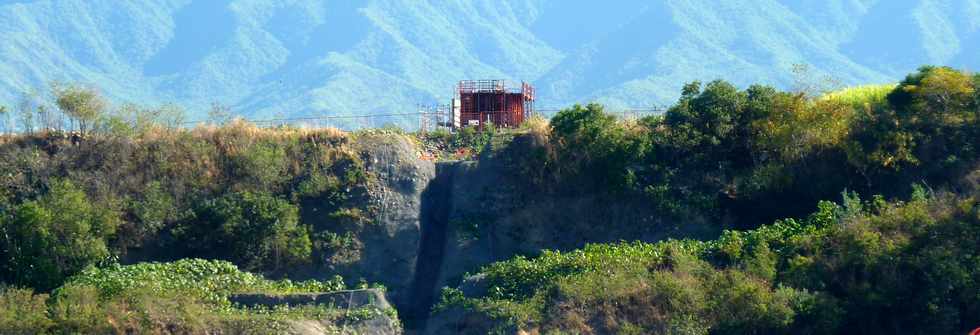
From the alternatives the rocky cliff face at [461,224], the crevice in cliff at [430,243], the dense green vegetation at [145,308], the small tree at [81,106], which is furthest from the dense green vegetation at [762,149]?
the small tree at [81,106]

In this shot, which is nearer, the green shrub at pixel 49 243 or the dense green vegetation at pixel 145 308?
the dense green vegetation at pixel 145 308

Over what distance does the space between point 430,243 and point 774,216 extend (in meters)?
8.85

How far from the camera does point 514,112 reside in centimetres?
4494

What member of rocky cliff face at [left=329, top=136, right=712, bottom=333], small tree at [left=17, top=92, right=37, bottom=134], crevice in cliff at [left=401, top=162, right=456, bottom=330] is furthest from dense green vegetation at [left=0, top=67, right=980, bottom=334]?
crevice in cliff at [left=401, top=162, right=456, bottom=330]

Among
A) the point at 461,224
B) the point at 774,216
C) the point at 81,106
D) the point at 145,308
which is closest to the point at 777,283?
the point at 774,216

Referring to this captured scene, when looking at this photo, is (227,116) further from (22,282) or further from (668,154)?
(668,154)

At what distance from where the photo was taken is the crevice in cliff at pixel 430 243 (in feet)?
107

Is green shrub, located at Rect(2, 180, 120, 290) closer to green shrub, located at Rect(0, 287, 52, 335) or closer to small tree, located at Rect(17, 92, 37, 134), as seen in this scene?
green shrub, located at Rect(0, 287, 52, 335)

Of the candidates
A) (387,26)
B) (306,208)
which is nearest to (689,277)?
(306,208)

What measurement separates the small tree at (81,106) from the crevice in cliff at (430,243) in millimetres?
9585

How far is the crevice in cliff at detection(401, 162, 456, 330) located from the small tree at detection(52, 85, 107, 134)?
31.4 feet

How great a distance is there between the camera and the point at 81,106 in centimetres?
3684

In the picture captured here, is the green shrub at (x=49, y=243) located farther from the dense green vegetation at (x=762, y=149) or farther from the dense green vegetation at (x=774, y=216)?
the dense green vegetation at (x=762, y=149)

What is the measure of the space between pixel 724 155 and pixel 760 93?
6.13 ft
